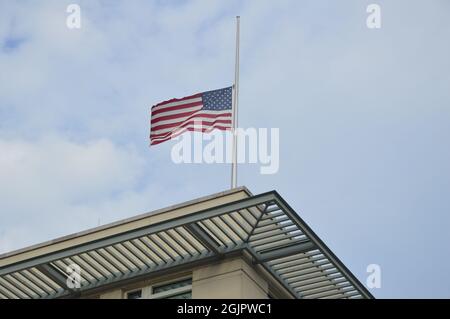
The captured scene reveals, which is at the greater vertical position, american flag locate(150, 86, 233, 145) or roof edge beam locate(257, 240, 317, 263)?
american flag locate(150, 86, 233, 145)

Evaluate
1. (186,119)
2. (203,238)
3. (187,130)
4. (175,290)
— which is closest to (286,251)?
(203,238)

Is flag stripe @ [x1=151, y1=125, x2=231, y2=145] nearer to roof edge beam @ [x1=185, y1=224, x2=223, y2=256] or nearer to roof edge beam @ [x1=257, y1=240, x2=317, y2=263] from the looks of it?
roof edge beam @ [x1=185, y1=224, x2=223, y2=256]

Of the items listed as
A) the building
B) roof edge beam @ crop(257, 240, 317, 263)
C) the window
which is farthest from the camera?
the window

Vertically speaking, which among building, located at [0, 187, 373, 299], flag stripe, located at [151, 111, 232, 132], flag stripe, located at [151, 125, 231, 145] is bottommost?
building, located at [0, 187, 373, 299]

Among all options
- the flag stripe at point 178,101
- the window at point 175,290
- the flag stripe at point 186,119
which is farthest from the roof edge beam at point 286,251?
the flag stripe at point 178,101

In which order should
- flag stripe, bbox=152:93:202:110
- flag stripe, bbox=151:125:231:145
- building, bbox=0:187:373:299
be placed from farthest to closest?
flag stripe, bbox=152:93:202:110, flag stripe, bbox=151:125:231:145, building, bbox=0:187:373:299

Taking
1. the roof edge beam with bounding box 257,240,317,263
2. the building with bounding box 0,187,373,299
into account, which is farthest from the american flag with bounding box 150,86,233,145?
the roof edge beam with bounding box 257,240,317,263

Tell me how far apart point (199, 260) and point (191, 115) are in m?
5.44

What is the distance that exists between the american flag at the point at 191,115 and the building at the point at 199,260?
317 cm

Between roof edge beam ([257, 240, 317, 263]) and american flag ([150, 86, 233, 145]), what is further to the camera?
american flag ([150, 86, 233, 145])

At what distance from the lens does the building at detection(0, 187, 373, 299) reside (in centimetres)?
3381

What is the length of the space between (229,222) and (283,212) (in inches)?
64.3

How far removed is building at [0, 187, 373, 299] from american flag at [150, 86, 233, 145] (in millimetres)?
3172
